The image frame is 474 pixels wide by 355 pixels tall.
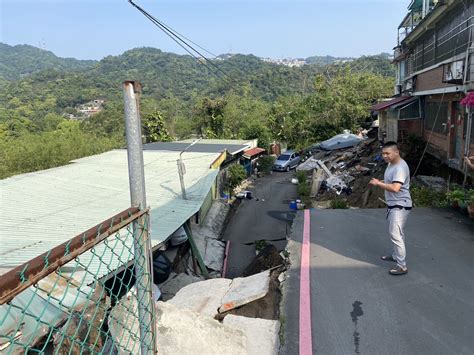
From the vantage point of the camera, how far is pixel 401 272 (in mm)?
4277

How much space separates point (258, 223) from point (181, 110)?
41.5 m

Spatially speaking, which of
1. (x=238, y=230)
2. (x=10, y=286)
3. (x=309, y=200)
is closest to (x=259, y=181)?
(x=309, y=200)

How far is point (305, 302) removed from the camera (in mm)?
3816

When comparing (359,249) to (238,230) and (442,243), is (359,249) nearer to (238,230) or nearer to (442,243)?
(442,243)

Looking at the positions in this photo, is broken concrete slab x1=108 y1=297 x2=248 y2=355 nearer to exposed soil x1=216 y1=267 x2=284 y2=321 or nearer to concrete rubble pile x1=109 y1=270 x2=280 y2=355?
concrete rubble pile x1=109 y1=270 x2=280 y2=355

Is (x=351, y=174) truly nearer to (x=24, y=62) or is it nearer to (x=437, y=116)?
(x=437, y=116)

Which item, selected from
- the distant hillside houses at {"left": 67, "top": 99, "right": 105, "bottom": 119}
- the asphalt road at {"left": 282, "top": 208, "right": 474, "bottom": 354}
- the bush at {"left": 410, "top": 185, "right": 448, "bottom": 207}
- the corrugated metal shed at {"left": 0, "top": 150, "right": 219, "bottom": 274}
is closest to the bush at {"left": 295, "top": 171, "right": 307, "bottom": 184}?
the corrugated metal shed at {"left": 0, "top": 150, "right": 219, "bottom": 274}

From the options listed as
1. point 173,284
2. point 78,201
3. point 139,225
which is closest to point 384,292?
point 139,225

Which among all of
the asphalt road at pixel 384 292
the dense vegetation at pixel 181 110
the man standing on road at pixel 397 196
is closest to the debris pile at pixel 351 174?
the asphalt road at pixel 384 292

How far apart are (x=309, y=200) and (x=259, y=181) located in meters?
8.85

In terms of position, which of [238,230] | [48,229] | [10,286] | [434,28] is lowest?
[238,230]

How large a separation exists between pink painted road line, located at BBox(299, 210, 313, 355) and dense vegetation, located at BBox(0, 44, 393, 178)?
8.13ft

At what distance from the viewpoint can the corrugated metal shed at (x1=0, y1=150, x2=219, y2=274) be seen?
650 centimetres

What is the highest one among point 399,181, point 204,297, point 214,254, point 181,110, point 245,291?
point 181,110
